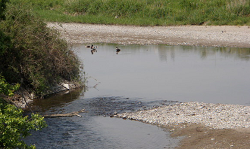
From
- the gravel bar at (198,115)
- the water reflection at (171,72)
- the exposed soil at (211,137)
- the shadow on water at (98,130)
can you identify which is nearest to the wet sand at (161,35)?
the water reflection at (171,72)

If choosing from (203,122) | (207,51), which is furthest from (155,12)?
(203,122)

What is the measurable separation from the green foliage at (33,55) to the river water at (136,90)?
893mm

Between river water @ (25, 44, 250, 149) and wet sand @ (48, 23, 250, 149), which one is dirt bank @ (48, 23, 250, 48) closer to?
wet sand @ (48, 23, 250, 149)

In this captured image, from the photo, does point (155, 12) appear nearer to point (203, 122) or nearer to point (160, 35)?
point (160, 35)

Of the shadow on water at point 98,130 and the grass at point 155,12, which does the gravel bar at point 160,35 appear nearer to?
the grass at point 155,12

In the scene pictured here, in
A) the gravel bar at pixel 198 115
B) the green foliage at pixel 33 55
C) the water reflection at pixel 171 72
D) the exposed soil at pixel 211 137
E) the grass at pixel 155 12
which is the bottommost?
the exposed soil at pixel 211 137

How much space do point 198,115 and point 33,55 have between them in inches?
248

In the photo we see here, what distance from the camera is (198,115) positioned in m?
11.7

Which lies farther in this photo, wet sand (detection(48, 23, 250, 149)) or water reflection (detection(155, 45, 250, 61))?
wet sand (detection(48, 23, 250, 149))

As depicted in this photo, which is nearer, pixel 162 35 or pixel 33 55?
pixel 33 55

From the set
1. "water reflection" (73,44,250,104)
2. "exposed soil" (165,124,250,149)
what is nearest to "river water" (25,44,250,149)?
"water reflection" (73,44,250,104)

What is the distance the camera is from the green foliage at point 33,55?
543 inches

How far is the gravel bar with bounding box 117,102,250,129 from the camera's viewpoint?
10805 millimetres

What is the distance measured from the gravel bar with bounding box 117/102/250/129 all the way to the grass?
867 inches
